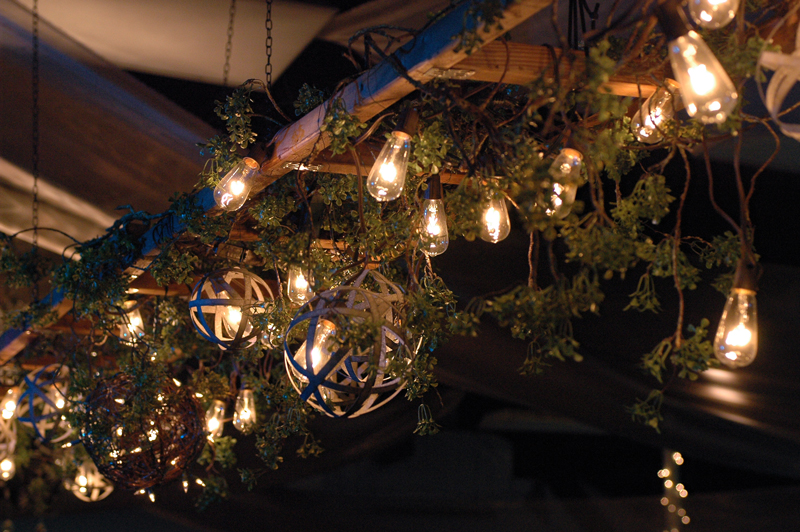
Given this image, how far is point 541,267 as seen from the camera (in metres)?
2.81

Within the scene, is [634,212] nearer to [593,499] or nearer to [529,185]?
[529,185]

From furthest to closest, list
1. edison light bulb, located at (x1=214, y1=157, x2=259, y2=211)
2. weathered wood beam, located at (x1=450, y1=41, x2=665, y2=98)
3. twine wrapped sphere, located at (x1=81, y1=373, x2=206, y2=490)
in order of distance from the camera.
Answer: twine wrapped sphere, located at (x1=81, y1=373, x2=206, y2=490) < edison light bulb, located at (x1=214, y1=157, x2=259, y2=211) < weathered wood beam, located at (x1=450, y1=41, x2=665, y2=98)

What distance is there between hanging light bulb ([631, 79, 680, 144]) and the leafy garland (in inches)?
1.0

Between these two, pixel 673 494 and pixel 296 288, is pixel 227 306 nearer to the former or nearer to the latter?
pixel 296 288

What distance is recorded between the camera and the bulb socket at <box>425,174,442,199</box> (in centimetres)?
128

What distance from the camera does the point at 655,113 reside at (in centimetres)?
118

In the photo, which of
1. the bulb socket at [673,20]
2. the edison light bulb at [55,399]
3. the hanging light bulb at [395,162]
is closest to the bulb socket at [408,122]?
the hanging light bulb at [395,162]

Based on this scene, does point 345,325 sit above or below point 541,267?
below

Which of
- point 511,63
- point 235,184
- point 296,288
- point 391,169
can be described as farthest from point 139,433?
point 511,63

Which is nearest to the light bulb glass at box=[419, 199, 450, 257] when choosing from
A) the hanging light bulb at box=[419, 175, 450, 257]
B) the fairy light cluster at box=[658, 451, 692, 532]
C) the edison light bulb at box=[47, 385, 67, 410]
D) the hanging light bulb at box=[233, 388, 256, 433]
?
the hanging light bulb at box=[419, 175, 450, 257]

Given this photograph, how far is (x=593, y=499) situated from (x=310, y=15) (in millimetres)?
4099

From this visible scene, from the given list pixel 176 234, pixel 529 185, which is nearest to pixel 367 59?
pixel 529 185

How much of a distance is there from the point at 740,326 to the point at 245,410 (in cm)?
176

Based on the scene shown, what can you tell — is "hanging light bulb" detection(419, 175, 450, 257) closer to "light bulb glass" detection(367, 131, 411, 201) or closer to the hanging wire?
"light bulb glass" detection(367, 131, 411, 201)
